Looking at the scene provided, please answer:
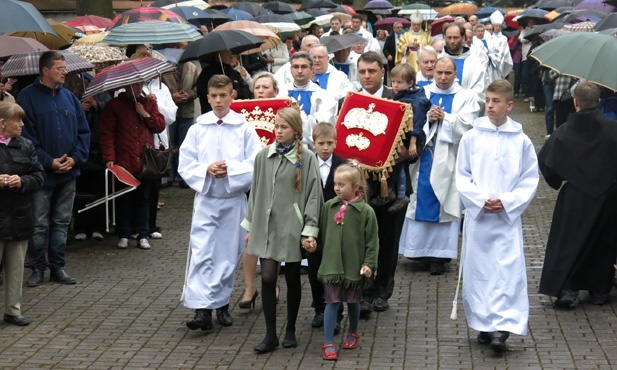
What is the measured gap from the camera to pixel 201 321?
8.80 metres

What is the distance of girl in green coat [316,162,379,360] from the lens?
8055mm

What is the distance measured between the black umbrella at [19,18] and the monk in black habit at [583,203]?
503 centimetres

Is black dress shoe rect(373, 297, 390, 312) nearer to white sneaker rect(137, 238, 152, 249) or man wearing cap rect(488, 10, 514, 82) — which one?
white sneaker rect(137, 238, 152, 249)

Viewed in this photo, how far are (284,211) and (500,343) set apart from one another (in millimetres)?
1795

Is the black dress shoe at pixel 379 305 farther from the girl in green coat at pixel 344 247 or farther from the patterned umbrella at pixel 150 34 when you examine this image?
the patterned umbrella at pixel 150 34

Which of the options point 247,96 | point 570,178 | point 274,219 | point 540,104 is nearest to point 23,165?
point 274,219

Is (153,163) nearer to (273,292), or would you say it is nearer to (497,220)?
(273,292)

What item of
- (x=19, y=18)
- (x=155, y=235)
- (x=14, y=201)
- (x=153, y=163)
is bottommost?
(x=155, y=235)

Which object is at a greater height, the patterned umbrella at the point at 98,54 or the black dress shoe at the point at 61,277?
the patterned umbrella at the point at 98,54

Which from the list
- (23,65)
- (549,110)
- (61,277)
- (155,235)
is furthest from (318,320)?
(549,110)

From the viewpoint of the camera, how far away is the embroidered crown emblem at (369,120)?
9133 mm

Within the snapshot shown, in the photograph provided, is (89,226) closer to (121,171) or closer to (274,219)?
(121,171)

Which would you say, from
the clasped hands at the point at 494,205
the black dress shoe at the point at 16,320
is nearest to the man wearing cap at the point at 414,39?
the clasped hands at the point at 494,205

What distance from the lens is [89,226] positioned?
42.1 ft
